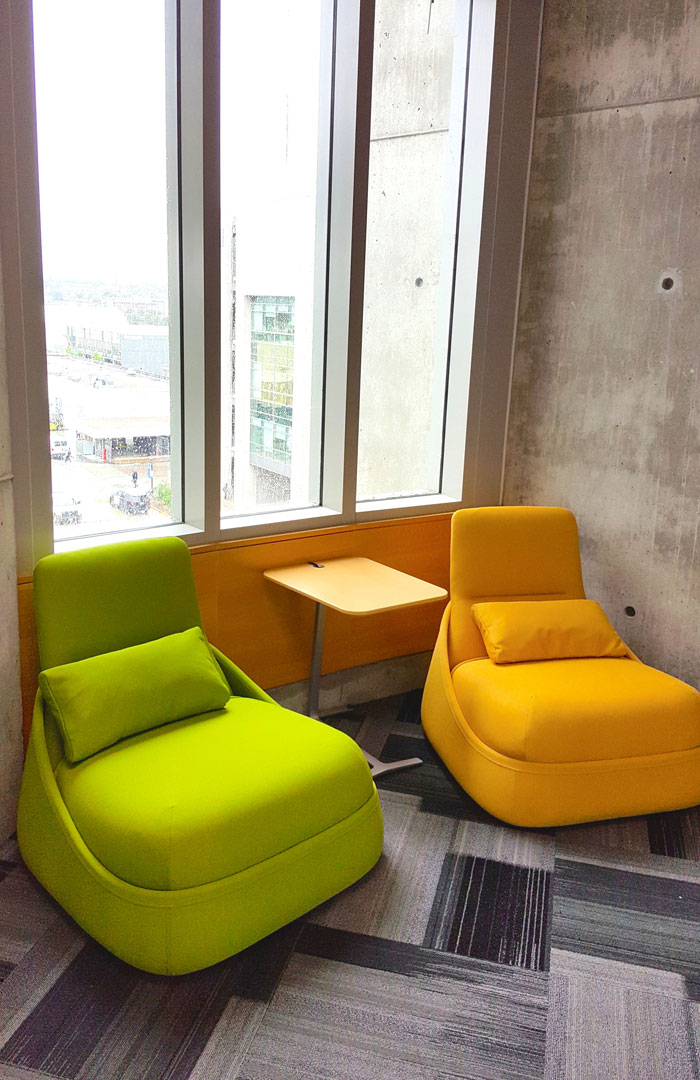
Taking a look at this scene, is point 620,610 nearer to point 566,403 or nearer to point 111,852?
point 566,403

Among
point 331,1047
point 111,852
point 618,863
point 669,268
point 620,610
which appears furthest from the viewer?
point 620,610

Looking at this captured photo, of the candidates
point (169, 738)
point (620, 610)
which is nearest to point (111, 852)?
point (169, 738)

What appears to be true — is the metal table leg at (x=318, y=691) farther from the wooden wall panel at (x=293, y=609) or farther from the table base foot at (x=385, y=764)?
the wooden wall panel at (x=293, y=609)

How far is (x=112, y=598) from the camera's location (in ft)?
9.05

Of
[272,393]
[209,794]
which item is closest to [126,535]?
[272,393]

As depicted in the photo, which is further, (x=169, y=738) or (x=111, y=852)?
(x=169, y=738)

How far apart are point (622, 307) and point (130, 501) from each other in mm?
2143

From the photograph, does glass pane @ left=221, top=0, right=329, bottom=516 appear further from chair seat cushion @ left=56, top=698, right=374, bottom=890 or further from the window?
chair seat cushion @ left=56, top=698, right=374, bottom=890

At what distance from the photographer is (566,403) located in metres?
3.87

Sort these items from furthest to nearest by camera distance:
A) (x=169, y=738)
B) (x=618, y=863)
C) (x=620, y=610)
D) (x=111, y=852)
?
(x=620, y=610)
(x=618, y=863)
(x=169, y=738)
(x=111, y=852)

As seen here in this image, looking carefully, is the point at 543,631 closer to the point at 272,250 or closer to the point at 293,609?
the point at 293,609

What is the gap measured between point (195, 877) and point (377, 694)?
1866 millimetres

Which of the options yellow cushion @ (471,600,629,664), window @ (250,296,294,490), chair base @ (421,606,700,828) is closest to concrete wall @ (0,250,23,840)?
window @ (250,296,294,490)

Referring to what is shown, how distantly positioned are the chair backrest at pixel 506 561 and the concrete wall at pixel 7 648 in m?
1.58
